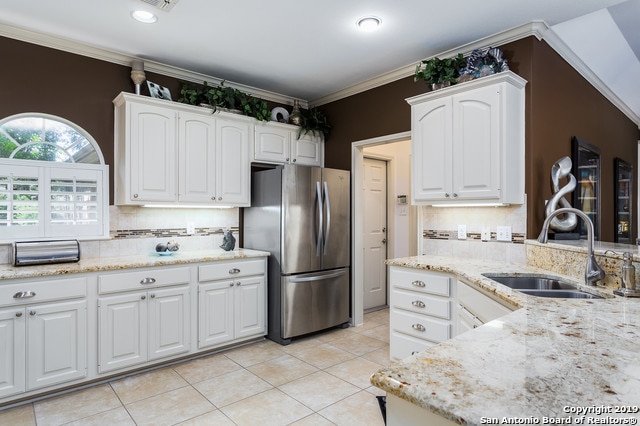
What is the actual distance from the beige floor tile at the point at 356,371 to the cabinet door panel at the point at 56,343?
6.14 feet

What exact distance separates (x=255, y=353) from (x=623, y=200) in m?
5.14

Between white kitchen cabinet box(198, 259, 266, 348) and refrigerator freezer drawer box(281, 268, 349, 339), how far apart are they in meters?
0.26

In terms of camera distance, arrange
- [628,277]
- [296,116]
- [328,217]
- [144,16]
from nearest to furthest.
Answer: [628,277]
[144,16]
[328,217]
[296,116]

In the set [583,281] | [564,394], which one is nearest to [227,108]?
[583,281]

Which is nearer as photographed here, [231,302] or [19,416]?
[19,416]

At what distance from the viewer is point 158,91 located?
3.46 m

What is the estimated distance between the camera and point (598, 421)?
2.22ft

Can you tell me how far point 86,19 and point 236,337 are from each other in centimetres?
289

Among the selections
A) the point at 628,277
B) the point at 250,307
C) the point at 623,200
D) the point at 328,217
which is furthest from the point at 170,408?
the point at 623,200

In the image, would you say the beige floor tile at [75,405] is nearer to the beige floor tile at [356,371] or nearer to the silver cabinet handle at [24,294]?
the silver cabinet handle at [24,294]

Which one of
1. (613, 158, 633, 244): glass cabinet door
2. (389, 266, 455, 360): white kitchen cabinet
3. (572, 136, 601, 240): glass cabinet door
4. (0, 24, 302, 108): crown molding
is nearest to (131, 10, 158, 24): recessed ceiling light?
(0, 24, 302, 108): crown molding

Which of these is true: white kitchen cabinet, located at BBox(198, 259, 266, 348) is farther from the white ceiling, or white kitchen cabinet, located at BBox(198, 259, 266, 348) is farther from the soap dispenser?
the soap dispenser

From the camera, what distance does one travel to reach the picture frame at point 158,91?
3.42m

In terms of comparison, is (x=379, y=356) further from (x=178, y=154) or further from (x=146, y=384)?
(x=178, y=154)
